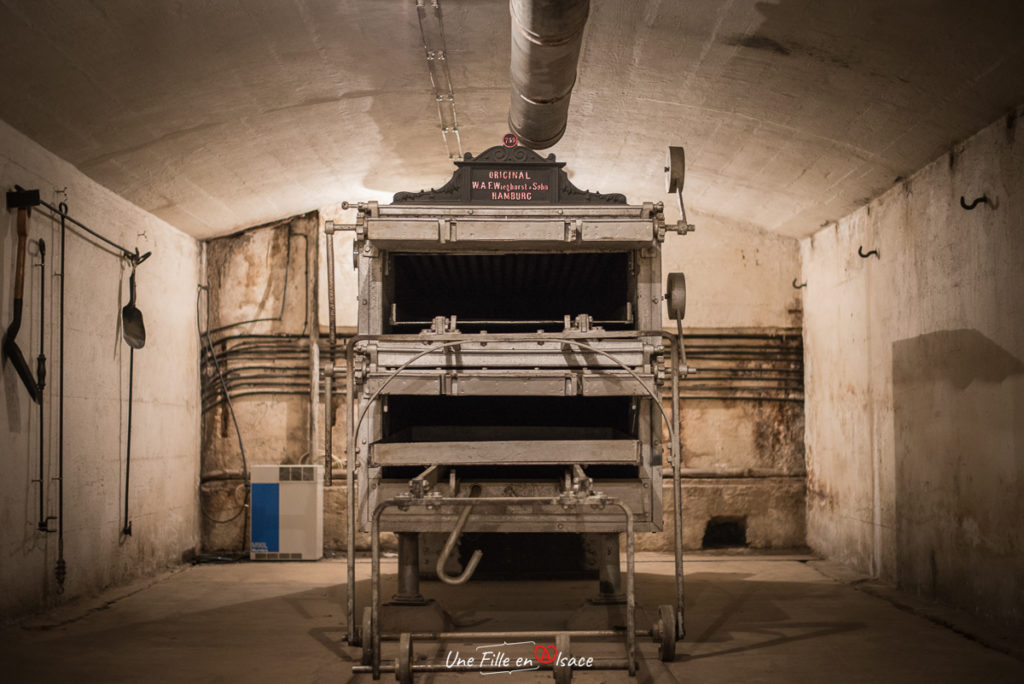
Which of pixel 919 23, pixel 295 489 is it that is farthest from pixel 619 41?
pixel 295 489

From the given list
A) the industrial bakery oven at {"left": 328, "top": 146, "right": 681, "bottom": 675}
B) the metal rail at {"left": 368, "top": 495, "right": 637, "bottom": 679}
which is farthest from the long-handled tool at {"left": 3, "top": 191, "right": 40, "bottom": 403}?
the metal rail at {"left": 368, "top": 495, "right": 637, "bottom": 679}

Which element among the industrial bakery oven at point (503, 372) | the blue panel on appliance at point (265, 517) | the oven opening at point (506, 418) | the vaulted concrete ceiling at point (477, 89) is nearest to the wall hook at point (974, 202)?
the vaulted concrete ceiling at point (477, 89)

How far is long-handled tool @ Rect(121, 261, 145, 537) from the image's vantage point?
260 inches

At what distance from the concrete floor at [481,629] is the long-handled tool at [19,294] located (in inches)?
55.5

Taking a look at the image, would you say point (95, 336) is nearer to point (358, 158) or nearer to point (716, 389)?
point (358, 158)

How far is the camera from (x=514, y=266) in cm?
595

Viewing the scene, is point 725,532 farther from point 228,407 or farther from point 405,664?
point 405,664

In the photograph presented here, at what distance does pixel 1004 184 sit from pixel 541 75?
2.67 metres

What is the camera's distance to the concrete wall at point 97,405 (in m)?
5.15

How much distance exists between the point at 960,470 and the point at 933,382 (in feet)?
2.08

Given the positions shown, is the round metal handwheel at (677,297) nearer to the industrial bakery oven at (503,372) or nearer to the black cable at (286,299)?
the industrial bakery oven at (503,372)

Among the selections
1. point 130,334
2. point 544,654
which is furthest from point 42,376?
point 544,654

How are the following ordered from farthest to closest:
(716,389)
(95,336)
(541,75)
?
(716,389) < (95,336) < (541,75)

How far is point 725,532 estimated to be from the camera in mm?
8320
